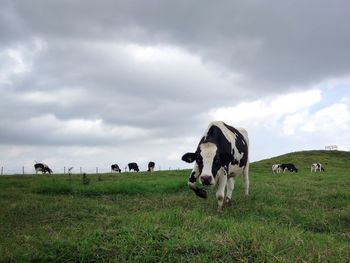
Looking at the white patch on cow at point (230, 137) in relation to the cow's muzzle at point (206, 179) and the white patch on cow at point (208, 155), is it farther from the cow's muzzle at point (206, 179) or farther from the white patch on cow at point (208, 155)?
the cow's muzzle at point (206, 179)

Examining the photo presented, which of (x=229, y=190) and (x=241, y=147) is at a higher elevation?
(x=241, y=147)

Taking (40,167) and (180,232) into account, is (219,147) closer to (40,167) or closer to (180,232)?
(180,232)

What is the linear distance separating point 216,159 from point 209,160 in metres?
0.31

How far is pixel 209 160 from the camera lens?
12.1 m

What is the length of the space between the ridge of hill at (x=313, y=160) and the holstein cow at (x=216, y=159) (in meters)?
48.0

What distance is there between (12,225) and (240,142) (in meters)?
8.14

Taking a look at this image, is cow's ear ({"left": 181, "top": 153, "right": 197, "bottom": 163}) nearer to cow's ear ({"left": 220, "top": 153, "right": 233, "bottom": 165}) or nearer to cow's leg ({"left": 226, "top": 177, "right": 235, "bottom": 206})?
cow's ear ({"left": 220, "top": 153, "right": 233, "bottom": 165})

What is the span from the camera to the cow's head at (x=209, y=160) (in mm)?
11625

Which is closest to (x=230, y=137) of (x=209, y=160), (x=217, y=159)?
(x=217, y=159)

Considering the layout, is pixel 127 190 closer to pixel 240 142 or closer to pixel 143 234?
pixel 240 142

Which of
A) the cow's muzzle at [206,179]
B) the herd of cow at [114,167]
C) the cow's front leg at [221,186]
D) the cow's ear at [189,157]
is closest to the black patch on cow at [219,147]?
the cow's front leg at [221,186]

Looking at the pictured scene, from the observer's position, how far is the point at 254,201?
1413 cm

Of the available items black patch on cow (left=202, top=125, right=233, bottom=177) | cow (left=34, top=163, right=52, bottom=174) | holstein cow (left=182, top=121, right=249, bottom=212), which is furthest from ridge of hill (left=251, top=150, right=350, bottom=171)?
black patch on cow (left=202, top=125, right=233, bottom=177)

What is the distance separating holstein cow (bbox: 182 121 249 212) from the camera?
12.0 meters
